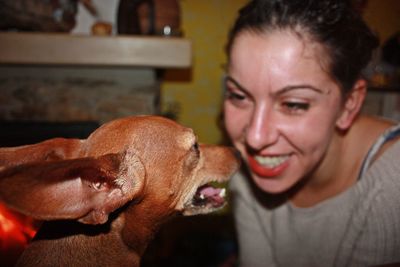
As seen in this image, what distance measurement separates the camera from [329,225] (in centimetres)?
122

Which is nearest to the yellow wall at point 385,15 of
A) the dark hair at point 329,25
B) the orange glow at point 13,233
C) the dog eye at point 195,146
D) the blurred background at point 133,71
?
the blurred background at point 133,71

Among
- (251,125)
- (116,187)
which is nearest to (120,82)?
(251,125)

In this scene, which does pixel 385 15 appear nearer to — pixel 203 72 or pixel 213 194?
pixel 203 72

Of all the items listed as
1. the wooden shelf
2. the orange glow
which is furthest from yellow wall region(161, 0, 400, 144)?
the orange glow

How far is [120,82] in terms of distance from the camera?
253cm

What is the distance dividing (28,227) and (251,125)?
767 millimetres

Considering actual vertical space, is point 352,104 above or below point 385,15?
below

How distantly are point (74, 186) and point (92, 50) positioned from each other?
1603 mm

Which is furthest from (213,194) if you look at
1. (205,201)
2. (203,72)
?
(203,72)

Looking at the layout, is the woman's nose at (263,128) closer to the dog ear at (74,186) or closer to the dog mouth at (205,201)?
the dog mouth at (205,201)

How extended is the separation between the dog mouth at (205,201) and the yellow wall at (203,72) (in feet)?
6.66

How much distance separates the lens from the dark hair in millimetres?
1037

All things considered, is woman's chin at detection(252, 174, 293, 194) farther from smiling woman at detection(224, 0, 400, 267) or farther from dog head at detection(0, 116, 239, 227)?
dog head at detection(0, 116, 239, 227)

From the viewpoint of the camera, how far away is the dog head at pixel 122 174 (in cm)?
56
